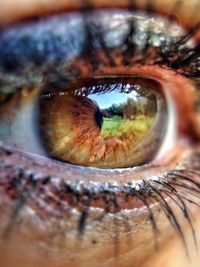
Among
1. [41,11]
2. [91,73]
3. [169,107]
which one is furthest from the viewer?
[169,107]

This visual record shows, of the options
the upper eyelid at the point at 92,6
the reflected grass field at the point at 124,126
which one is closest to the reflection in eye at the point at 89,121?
the reflected grass field at the point at 124,126

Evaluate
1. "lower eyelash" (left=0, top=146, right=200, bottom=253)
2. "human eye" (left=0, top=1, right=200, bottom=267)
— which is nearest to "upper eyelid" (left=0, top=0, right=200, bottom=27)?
"human eye" (left=0, top=1, right=200, bottom=267)

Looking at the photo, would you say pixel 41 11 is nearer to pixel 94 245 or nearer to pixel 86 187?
pixel 86 187

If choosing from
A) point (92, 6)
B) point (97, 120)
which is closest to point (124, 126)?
point (97, 120)

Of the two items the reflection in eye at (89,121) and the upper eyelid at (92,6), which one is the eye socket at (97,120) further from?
the upper eyelid at (92,6)

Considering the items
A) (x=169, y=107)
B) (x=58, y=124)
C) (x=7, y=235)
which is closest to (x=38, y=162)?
(x=58, y=124)

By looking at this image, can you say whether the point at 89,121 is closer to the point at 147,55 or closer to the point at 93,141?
the point at 93,141
